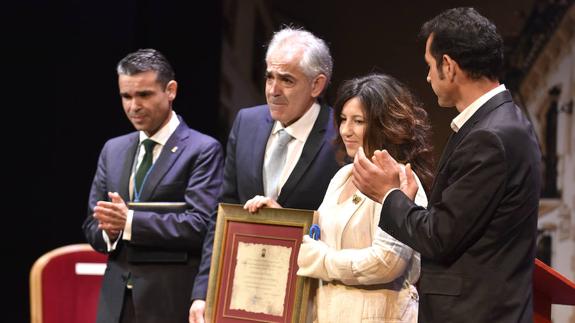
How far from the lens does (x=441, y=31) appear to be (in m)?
2.36

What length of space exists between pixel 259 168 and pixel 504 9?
2.24m

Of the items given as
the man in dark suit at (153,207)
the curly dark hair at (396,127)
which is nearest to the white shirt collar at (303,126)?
the curly dark hair at (396,127)

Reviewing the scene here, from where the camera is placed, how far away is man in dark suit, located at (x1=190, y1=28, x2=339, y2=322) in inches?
123

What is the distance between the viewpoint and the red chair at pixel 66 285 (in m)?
4.19

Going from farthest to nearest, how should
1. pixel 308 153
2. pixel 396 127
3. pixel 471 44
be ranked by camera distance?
pixel 308 153 < pixel 396 127 < pixel 471 44

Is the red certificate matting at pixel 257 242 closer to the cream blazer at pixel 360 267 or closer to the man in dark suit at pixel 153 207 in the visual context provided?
the cream blazer at pixel 360 267

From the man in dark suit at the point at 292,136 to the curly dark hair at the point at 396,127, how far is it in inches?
13.5

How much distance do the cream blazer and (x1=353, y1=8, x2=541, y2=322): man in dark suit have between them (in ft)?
0.61

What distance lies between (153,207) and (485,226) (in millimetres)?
1638

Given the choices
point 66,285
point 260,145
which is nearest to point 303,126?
point 260,145

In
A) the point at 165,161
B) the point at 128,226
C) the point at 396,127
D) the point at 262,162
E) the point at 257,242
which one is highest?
the point at 396,127

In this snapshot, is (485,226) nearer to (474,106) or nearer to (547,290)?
(474,106)

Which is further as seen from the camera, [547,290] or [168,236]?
[168,236]

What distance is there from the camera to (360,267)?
2543 mm
